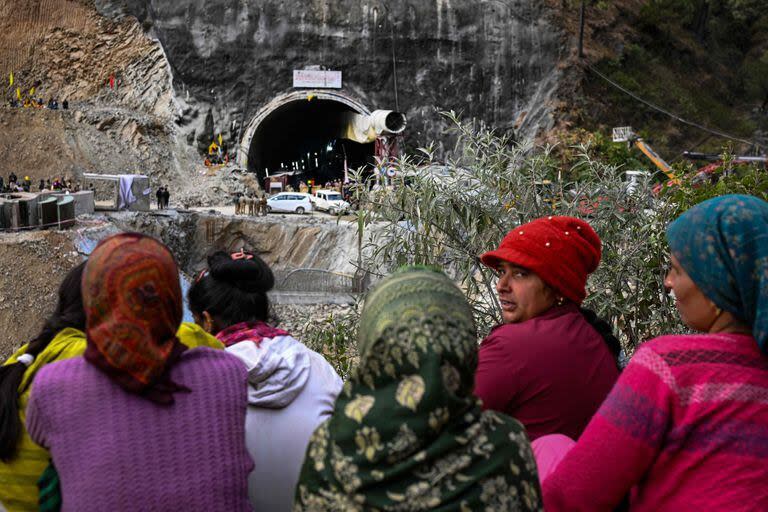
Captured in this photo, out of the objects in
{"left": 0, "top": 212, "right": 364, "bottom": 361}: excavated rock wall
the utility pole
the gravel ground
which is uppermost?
the utility pole

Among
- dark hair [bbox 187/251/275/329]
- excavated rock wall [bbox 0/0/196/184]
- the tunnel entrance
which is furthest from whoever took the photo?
the tunnel entrance

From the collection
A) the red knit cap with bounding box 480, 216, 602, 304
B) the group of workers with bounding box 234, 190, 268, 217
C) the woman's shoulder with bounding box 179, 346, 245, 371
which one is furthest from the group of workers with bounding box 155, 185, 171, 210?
the woman's shoulder with bounding box 179, 346, 245, 371

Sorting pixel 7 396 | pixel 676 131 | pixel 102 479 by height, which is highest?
pixel 676 131

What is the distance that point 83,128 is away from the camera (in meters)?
29.5

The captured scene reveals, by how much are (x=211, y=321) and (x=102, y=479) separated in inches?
42.6

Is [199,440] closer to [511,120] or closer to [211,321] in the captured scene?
[211,321]

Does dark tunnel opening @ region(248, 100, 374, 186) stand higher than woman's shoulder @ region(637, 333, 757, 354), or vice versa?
dark tunnel opening @ region(248, 100, 374, 186)

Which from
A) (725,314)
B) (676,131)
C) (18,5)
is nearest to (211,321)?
(725,314)

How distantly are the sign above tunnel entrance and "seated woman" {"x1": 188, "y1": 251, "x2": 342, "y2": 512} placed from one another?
2869cm

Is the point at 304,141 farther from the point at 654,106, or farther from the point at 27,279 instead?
the point at 27,279

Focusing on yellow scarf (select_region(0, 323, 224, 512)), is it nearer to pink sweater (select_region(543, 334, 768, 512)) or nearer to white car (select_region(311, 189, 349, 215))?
pink sweater (select_region(543, 334, 768, 512))

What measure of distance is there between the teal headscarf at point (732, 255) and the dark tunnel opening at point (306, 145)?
29890mm

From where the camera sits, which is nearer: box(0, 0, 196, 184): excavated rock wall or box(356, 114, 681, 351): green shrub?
box(356, 114, 681, 351): green shrub

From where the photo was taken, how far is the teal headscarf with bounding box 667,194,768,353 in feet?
6.46
